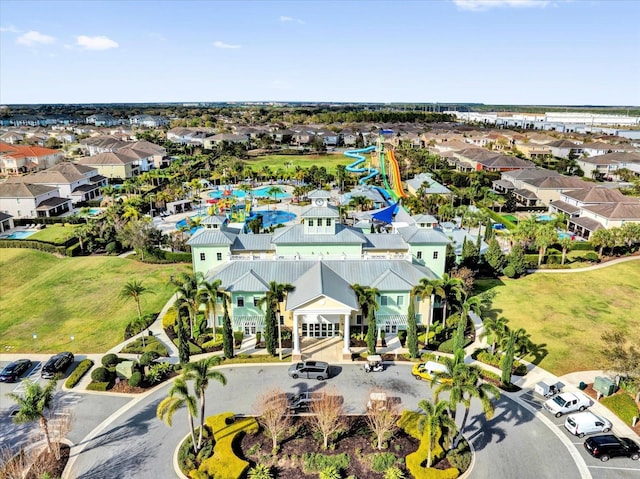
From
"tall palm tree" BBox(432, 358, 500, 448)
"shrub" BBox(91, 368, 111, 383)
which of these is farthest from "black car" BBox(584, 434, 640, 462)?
"shrub" BBox(91, 368, 111, 383)

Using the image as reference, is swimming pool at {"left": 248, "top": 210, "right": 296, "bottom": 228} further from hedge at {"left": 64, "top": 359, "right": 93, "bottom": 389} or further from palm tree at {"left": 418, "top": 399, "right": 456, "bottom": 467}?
palm tree at {"left": 418, "top": 399, "right": 456, "bottom": 467}

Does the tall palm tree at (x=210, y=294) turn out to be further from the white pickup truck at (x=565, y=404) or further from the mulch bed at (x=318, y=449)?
the white pickup truck at (x=565, y=404)

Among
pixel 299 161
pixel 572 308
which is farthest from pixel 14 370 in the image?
pixel 299 161

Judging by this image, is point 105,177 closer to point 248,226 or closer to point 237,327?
point 248,226

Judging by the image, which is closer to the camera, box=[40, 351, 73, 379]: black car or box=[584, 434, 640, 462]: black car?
box=[584, 434, 640, 462]: black car

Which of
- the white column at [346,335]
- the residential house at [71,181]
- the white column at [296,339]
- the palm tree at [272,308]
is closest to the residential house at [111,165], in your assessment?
the residential house at [71,181]
